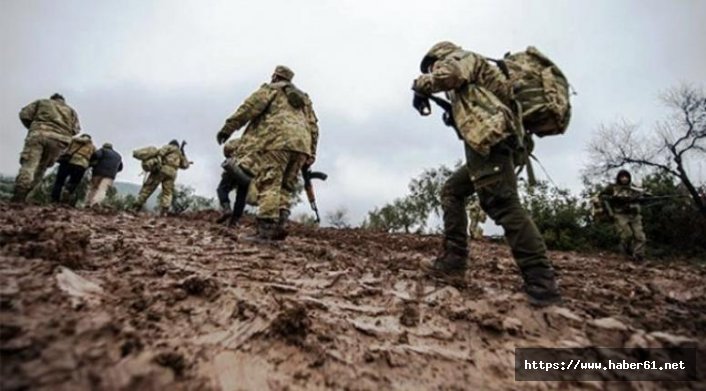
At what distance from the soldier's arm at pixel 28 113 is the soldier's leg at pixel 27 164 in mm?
275

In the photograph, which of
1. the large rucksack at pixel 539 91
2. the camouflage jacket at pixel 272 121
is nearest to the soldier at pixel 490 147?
the large rucksack at pixel 539 91

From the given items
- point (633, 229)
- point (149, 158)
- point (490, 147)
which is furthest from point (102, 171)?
point (633, 229)

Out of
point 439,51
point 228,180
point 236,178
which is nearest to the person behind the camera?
point 439,51

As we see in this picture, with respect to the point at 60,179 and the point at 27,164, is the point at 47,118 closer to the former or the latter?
the point at 27,164

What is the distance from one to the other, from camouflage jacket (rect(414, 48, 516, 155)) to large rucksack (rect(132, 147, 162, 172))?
7.70 m

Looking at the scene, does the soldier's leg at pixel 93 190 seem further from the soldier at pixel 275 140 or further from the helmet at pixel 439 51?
the helmet at pixel 439 51

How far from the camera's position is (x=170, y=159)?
9156 mm

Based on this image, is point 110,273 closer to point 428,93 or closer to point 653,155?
point 428,93

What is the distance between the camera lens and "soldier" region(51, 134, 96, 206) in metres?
7.74

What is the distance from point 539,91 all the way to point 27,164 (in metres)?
7.35

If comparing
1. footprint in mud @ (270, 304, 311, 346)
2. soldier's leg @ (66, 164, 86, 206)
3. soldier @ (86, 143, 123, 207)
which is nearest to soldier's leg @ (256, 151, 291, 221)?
footprint in mud @ (270, 304, 311, 346)

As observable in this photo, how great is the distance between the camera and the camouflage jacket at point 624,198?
8.09 m

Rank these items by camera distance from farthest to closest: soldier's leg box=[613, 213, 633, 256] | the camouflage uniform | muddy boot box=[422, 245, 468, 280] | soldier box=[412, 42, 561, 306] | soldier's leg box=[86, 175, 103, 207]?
soldier's leg box=[86, 175, 103, 207]
soldier's leg box=[613, 213, 633, 256]
the camouflage uniform
muddy boot box=[422, 245, 468, 280]
soldier box=[412, 42, 561, 306]

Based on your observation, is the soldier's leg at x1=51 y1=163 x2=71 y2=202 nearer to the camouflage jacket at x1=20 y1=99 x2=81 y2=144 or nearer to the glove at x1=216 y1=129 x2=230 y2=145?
the camouflage jacket at x1=20 y1=99 x2=81 y2=144
